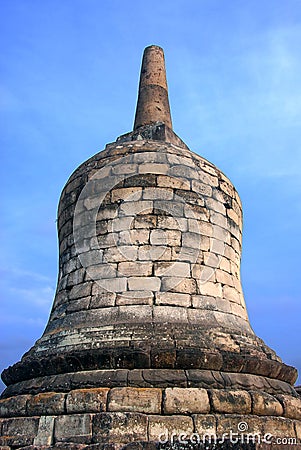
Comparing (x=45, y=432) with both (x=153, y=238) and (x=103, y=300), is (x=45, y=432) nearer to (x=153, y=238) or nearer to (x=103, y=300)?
(x=103, y=300)

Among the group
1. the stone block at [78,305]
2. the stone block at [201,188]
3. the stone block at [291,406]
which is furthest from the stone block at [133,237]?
the stone block at [291,406]

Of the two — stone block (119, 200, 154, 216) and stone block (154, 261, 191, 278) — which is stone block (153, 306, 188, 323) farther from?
stone block (119, 200, 154, 216)

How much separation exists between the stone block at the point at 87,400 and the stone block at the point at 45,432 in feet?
0.78

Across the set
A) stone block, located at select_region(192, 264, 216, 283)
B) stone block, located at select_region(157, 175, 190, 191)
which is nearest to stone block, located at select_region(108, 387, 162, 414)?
stone block, located at select_region(192, 264, 216, 283)

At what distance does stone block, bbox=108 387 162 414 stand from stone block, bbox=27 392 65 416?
59 cm

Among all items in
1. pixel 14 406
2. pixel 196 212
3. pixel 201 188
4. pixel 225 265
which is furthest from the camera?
pixel 201 188

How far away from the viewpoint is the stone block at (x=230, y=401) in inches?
196

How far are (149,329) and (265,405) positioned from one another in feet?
4.95

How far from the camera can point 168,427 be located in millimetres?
4715

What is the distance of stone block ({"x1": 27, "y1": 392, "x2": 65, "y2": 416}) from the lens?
16.8ft

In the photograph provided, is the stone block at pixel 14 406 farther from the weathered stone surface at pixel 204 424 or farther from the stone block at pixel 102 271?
the weathered stone surface at pixel 204 424

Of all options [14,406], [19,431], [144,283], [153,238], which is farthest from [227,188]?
[19,431]

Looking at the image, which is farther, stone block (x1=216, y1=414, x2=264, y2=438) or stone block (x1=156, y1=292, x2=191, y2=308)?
stone block (x1=156, y1=292, x2=191, y2=308)

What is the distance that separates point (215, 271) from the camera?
6562 mm
